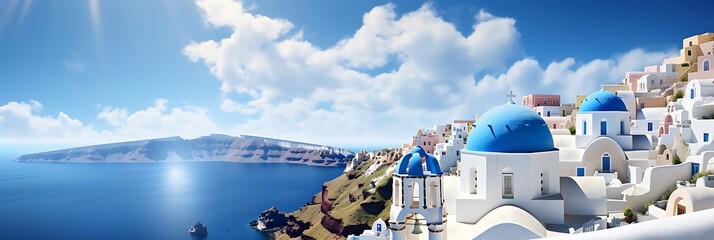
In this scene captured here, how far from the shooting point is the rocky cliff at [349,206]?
38.4 metres

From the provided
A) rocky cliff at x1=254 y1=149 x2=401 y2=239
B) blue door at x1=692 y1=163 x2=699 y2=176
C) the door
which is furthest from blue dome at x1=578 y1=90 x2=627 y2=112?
rocky cliff at x1=254 y1=149 x2=401 y2=239

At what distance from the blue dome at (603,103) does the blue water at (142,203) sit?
47277 mm

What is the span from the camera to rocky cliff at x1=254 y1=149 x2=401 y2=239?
126 ft

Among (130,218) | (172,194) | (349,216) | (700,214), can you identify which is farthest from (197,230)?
(700,214)

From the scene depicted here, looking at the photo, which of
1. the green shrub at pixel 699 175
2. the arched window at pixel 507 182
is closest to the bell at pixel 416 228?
the arched window at pixel 507 182

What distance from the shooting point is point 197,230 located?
57.7 metres

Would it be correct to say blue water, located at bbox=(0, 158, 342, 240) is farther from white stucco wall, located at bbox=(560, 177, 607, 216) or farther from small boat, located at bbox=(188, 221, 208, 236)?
white stucco wall, located at bbox=(560, 177, 607, 216)

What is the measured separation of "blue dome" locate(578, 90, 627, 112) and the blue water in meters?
47.3

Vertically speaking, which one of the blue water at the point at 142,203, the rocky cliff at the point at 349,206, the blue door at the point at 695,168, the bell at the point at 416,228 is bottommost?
the blue water at the point at 142,203

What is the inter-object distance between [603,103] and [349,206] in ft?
92.6

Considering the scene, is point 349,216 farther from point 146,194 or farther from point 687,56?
point 146,194

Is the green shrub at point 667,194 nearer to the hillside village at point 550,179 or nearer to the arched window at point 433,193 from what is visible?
the hillside village at point 550,179

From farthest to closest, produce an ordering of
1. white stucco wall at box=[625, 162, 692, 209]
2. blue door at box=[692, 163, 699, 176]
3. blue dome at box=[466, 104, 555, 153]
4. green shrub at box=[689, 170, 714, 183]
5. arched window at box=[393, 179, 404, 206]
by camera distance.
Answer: blue door at box=[692, 163, 699, 176]
white stucco wall at box=[625, 162, 692, 209]
green shrub at box=[689, 170, 714, 183]
blue dome at box=[466, 104, 555, 153]
arched window at box=[393, 179, 404, 206]

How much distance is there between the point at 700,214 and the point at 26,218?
90.7 m
